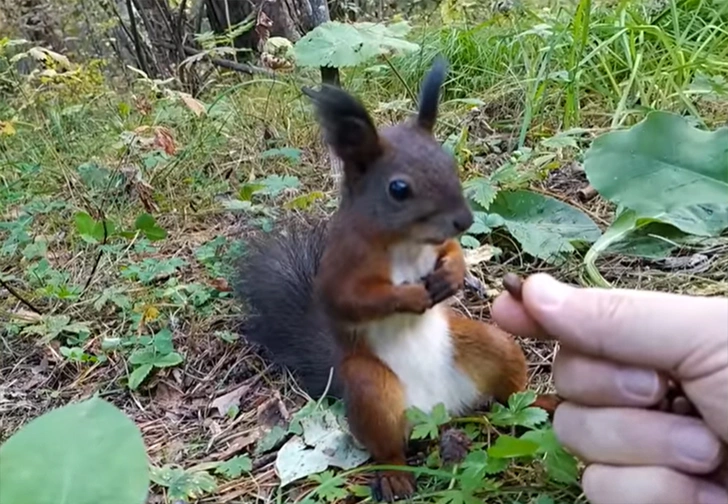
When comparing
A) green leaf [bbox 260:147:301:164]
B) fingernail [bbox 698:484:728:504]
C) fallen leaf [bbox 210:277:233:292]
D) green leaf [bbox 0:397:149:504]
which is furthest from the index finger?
green leaf [bbox 260:147:301:164]

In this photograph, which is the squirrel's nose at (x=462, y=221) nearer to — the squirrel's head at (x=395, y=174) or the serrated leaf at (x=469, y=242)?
the squirrel's head at (x=395, y=174)

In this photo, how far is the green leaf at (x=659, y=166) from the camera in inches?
64.0

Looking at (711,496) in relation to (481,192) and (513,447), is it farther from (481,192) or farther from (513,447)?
(481,192)

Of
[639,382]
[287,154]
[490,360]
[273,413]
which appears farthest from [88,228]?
[639,382]

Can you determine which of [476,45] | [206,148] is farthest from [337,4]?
[206,148]

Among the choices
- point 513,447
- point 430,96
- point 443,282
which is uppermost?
point 430,96

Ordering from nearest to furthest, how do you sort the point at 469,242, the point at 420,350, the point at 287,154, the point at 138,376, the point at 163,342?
the point at 420,350
the point at 138,376
the point at 163,342
the point at 469,242
the point at 287,154

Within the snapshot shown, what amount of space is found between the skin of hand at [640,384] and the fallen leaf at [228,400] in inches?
32.6

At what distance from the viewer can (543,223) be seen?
6.57ft

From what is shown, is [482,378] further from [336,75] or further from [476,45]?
[476,45]

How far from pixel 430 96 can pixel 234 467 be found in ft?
2.34

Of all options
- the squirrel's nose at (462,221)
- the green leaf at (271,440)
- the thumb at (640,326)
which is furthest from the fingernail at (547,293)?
the green leaf at (271,440)

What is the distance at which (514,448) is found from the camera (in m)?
1.14

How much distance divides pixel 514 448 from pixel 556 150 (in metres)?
1.46
